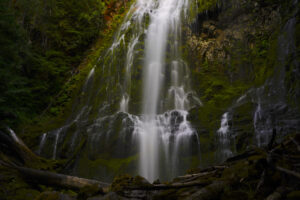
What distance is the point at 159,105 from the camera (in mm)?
10805

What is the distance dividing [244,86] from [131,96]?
515cm

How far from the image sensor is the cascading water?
824 cm

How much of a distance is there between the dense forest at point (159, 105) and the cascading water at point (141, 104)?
0.05m

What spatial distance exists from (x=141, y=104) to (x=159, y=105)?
0.87 meters

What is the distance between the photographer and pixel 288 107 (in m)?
6.95

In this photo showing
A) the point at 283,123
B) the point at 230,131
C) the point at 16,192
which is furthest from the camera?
the point at 230,131

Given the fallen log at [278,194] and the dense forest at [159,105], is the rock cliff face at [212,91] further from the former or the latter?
the fallen log at [278,194]

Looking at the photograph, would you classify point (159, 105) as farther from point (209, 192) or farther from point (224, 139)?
point (209, 192)

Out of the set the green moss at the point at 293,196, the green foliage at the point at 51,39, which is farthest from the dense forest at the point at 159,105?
the green foliage at the point at 51,39

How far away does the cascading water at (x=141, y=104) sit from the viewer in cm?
824

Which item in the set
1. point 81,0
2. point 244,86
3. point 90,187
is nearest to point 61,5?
point 81,0

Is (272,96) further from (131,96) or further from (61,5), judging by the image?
(61,5)

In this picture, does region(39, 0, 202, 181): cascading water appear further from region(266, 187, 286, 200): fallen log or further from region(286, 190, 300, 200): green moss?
region(286, 190, 300, 200): green moss

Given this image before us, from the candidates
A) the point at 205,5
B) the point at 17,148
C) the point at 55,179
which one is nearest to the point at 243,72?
the point at 205,5
